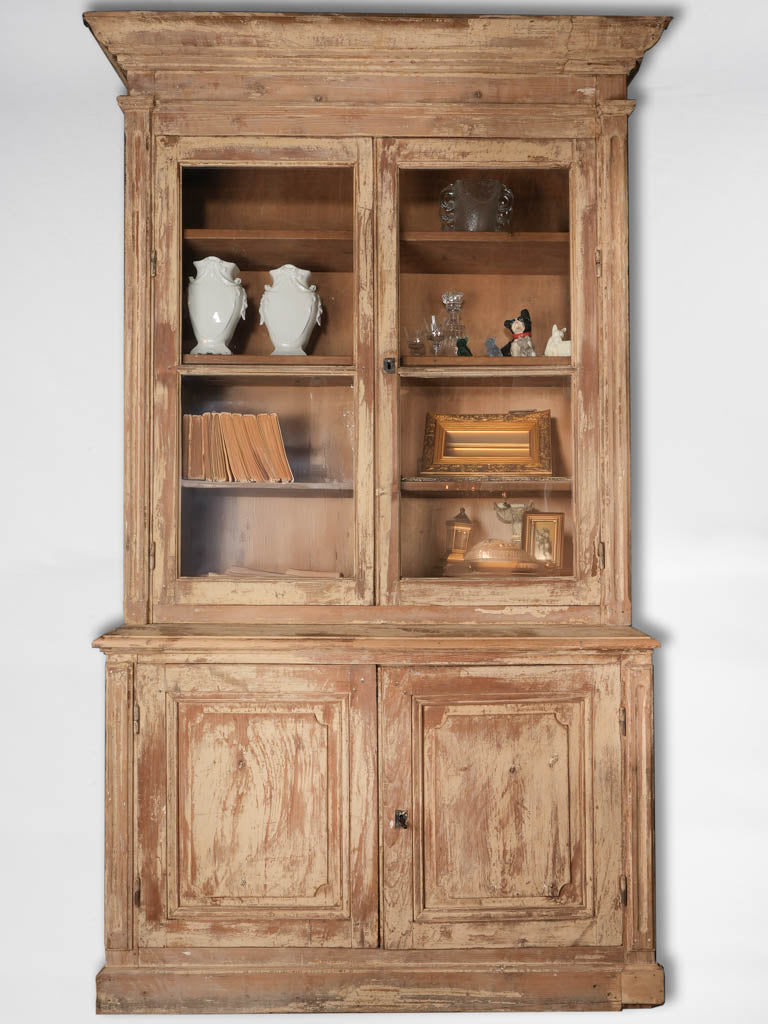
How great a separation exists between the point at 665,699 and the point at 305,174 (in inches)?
71.9

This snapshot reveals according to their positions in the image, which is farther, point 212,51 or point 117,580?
point 117,580

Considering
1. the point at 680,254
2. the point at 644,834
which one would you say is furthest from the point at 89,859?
the point at 680,254

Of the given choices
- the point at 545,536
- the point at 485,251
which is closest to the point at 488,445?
A: the point at 545,536

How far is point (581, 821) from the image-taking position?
1.89 metres

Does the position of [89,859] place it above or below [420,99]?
below

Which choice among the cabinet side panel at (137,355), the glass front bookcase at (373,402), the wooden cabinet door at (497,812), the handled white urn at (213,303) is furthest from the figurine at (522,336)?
the cabinet side panel at (137,355)

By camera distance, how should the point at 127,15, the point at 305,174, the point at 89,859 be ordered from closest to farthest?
the point at 127,15
the point at 305,174
the point at 89,859

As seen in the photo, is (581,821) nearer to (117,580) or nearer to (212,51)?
(117,580)

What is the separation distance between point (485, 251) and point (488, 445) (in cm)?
52

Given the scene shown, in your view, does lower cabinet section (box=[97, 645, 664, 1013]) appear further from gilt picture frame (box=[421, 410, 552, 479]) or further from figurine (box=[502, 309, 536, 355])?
figurine (box=[502, 309, 536, 355])

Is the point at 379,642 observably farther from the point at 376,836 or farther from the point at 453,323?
the point at 453,323

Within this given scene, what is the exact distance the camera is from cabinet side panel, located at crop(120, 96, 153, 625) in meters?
1.93

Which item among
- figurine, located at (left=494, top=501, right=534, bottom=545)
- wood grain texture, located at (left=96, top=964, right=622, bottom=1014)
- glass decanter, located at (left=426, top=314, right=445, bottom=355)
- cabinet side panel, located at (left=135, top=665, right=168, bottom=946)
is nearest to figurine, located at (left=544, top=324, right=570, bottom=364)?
glass decanter, located at (left=426, top=314, right=445, bottom=355)

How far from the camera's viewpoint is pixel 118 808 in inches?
73.4
